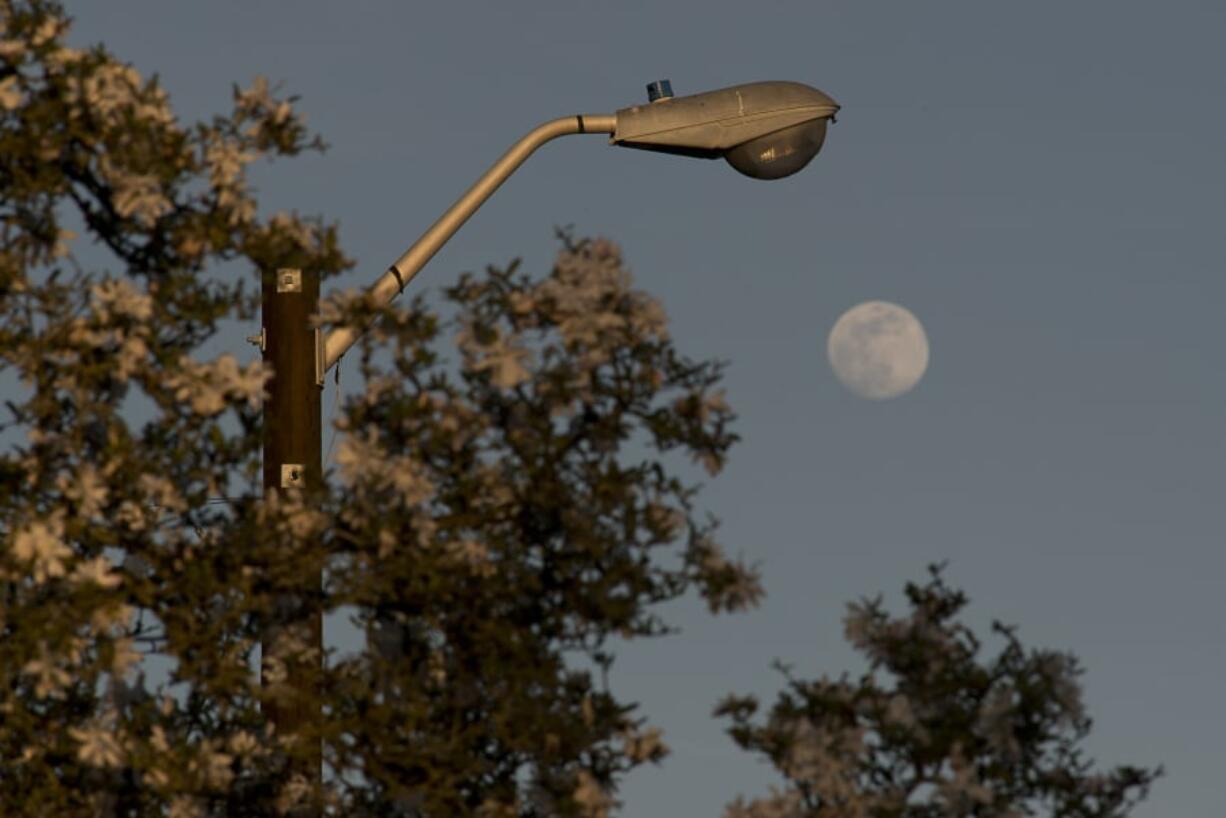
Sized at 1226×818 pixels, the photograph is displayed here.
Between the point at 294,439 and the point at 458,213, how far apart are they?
2.00m

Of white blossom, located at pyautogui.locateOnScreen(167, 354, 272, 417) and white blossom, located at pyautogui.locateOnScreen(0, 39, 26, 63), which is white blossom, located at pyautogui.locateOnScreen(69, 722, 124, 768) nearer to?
white blossom, located at pyautogui.locateOnScreen(167, 354, 272, 417)

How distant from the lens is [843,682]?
15.1m

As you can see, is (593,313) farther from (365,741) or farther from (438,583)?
(365,741)

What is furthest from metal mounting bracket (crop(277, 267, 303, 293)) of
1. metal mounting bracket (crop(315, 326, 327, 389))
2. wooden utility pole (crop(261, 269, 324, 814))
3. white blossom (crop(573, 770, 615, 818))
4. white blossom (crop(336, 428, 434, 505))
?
white blossom (crop(573, 770, 615, 818))

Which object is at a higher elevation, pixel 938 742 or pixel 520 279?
pixel 520 279

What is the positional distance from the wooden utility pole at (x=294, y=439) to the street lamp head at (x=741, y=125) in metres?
2.61

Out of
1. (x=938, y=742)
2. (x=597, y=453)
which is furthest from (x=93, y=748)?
(x=938, y=742)

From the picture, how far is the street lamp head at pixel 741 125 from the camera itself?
58.3 feet

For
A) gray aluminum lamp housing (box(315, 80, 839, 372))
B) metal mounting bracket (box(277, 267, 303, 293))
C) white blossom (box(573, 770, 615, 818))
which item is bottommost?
white blossom (box(573, 770, 615, 818))

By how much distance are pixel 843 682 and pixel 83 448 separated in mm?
4365

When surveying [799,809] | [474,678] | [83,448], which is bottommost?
[799,809]

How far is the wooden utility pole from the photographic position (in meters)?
15.4

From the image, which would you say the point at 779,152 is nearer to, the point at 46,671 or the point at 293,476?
the point at 293,476

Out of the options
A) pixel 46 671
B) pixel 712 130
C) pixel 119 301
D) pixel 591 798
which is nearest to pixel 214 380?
pixel 119 301
